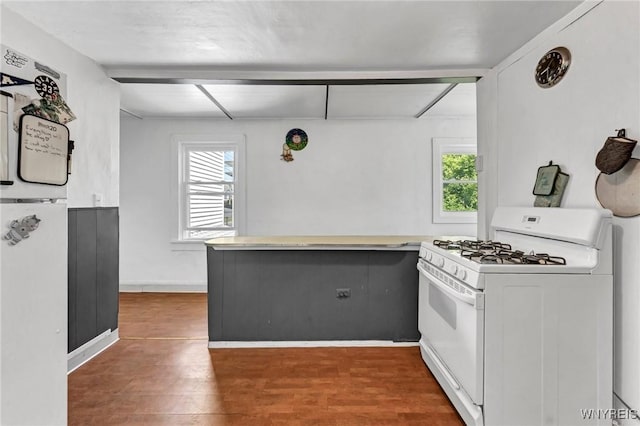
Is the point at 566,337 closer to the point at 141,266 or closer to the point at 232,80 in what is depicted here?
the point at 232,80

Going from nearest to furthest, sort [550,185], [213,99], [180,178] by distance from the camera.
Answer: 1. [550,185]
2. [213,99]
3. [180,178]

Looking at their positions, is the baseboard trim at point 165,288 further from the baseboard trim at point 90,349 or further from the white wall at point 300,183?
the baseboard trim at point 90,349

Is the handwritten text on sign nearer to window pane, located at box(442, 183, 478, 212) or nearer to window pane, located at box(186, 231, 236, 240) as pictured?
window pane, located at box(186, 231, 236, 240)

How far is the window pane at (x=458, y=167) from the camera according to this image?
4.57 metres

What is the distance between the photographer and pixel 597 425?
64.0 inches

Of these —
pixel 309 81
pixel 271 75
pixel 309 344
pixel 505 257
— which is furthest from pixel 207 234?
pixel 505 257

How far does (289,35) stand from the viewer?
2.23 metres

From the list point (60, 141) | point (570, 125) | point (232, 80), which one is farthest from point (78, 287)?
point (570, 125)

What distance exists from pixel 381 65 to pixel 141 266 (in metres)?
4.03

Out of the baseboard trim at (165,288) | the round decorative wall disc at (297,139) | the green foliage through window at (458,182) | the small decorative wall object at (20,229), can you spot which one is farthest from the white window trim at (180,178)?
the small decorative wall object at (20,229)

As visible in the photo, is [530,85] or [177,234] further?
[177,234]

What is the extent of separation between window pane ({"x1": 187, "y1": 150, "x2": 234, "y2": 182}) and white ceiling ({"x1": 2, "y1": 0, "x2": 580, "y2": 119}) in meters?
1.35

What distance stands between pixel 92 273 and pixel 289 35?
239cm

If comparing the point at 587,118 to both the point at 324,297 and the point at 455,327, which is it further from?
the point at 324,297
